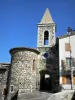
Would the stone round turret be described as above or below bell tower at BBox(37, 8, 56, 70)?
below

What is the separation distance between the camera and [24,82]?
107 ft

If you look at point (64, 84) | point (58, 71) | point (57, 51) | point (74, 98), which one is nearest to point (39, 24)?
point (57, 51)

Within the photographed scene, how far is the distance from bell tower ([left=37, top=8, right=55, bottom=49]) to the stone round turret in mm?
2932

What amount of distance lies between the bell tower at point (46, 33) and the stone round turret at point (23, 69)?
2.93m

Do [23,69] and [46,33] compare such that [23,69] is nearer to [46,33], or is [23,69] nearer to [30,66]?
[30,66]

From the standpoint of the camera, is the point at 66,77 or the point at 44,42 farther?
the point at 44,42

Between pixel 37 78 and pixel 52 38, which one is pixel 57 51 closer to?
pixel 52 38

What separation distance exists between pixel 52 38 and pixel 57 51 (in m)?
3.03

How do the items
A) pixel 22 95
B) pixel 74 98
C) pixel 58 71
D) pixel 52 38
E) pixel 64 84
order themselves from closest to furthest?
pixel 74 98
pixel 22 95
pixel 64 84
pixel 58 71
pixel 52 38

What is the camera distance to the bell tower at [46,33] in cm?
3725

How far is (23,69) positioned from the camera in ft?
109

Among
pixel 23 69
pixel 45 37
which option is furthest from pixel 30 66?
pixel 45 37

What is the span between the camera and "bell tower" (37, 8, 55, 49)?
37250mm

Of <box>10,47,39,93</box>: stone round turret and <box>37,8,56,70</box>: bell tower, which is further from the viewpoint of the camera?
<box>37,8,56,70</box>: bell tower
